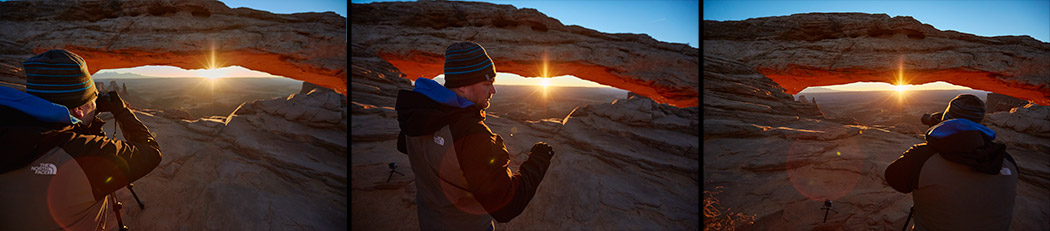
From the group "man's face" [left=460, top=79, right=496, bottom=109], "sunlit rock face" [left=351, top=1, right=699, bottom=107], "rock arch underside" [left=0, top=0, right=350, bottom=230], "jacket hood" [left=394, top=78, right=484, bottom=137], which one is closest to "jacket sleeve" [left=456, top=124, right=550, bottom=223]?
"jacket hood" [left=394, top=78, right=484, bottom=137]

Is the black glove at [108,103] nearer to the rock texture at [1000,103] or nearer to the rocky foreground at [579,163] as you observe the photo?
the rocky foreground at [579,163]

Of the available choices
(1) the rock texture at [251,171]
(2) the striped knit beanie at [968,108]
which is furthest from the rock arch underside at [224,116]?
(2) the striped knit beanie at [968,108]

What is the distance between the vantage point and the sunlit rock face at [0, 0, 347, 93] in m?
4.16

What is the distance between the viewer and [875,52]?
16.7 feet

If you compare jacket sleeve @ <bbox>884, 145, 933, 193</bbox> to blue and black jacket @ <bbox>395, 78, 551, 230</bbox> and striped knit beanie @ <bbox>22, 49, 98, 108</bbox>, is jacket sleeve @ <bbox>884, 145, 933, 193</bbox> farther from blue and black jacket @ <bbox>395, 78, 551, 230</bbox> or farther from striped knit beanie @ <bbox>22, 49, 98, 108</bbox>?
striped knit beanie @ <bbox>22, 49, 98, 108</bbox>

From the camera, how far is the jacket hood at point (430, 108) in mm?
1847

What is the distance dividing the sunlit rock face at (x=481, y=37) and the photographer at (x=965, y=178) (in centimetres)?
328

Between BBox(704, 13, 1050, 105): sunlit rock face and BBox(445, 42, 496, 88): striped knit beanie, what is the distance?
4710mm

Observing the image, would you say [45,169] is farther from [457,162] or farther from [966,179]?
[966,179]

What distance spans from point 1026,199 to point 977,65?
5.63ft

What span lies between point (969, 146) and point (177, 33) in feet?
25.0

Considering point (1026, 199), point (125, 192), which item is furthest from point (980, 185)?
point (125, 192)

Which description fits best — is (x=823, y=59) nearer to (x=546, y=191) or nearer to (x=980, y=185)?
(x=980, y=185)

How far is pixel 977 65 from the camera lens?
4.87 meters
